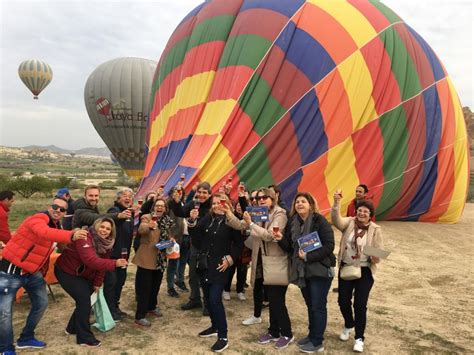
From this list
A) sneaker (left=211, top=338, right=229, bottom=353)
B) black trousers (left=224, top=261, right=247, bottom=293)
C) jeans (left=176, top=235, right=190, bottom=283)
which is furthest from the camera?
jeans (left=176, top=235, right=190, bottom=283)

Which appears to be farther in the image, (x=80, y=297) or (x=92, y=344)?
(x=92, y=344)

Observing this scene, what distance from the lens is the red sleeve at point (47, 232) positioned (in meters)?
3.68

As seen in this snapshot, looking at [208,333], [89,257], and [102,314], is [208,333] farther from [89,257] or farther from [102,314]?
[89,257]

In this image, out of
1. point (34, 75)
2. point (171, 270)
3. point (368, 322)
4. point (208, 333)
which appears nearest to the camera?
point (208, 333)

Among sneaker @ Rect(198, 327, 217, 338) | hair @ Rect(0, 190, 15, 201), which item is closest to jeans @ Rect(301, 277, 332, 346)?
sneaker @ Rect(198, 327, 217, 338)

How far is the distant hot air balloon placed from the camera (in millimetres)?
37531

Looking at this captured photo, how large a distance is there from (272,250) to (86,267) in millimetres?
1955

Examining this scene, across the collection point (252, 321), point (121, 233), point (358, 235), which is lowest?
point (252, 321)

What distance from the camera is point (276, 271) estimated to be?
4.17 meters

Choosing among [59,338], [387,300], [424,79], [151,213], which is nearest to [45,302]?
[59,338]

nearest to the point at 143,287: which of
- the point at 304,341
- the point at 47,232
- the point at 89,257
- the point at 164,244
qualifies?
the point at 164,244

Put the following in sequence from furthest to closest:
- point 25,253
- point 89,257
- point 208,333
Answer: point 208,333, point 89,257, point 25,253

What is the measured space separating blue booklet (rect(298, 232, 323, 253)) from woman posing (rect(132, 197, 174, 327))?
1840mm

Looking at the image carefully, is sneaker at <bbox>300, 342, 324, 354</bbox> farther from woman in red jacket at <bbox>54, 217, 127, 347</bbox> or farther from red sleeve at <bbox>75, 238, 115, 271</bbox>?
red sleeve at <bbox>75, 238, 115, 271</bbox>
